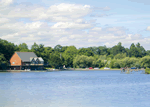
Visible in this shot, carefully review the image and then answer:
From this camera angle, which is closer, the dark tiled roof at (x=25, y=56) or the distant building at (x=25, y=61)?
the distant building at (x=25, y=61)

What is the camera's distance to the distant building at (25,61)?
121125mm

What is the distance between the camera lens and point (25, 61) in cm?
12231

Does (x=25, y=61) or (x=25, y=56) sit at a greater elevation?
(x=25, y=56)

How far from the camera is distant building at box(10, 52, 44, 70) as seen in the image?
397 ft

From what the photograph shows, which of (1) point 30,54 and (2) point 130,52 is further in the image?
(2) point 130,52

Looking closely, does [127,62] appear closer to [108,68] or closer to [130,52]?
[108,68]

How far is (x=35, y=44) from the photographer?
149 m

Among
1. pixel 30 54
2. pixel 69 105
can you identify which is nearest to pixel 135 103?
pixel 69 105

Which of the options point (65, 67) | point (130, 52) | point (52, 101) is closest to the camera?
point (52, 101)

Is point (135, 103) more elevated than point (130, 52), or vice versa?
point (130, 52)

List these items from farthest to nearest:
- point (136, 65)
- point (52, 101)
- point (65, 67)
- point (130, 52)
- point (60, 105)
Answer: point (130, 52)
point (65, 67)
point (136, 65)
point (52, 101)
point (60, 105)

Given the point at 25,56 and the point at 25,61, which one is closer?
the point at 25,61

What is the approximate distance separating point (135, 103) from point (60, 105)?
785 cm

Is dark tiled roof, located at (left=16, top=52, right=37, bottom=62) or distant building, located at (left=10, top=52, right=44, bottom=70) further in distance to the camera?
dark tiled roof, located at (left=16, top=52, right=37, bottom=62)
